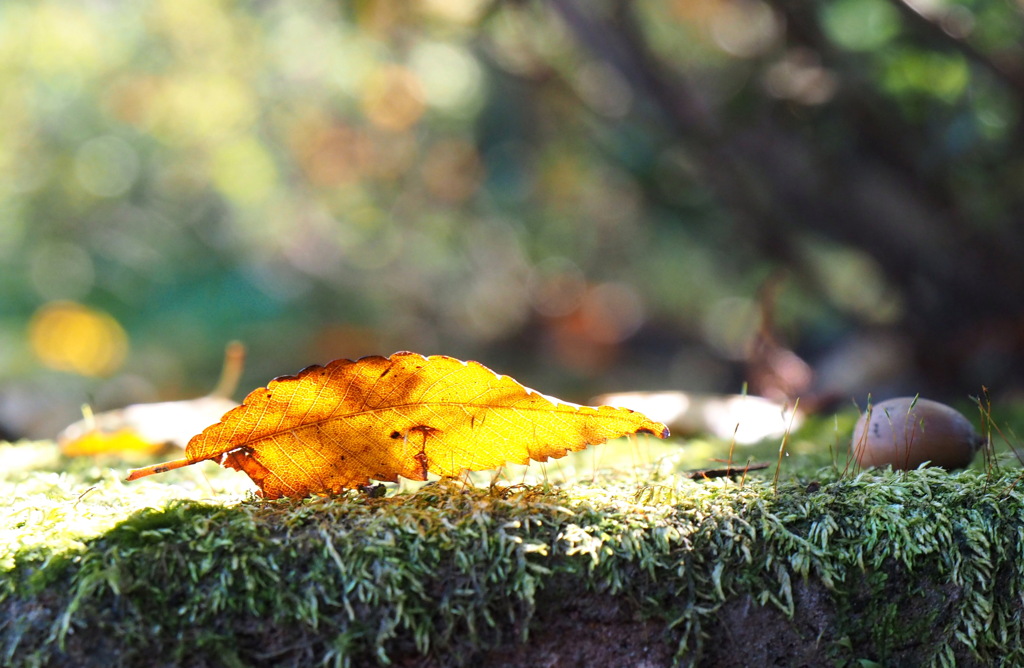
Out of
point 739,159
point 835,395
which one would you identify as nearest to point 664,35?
point 739,159

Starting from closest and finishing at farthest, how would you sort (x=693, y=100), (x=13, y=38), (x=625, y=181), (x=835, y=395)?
(x=835, y=395) → (x=693, y=100) → (x=625, y=181) → (x=13, y=38)

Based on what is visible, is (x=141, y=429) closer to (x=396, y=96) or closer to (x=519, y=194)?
(x=519, y=194)

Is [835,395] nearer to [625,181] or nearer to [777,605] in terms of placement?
[777,605]

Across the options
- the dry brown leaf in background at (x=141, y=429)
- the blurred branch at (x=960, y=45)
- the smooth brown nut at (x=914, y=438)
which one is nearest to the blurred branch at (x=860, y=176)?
the blurred branch at (x=960, y=45)

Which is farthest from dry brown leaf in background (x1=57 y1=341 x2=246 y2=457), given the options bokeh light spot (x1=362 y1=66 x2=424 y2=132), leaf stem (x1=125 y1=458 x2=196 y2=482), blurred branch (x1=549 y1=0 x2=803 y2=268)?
bokeh light spot (x1=362 y1=66 x2=424 y2=132)

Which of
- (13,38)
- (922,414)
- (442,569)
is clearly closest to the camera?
(442,569)

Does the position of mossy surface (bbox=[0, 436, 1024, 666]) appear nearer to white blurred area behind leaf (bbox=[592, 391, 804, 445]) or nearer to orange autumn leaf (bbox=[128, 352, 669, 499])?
orange autumn leaf (bbox=[128, 352, 669, 499])

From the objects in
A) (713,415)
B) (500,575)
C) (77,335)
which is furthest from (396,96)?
(500,575)
